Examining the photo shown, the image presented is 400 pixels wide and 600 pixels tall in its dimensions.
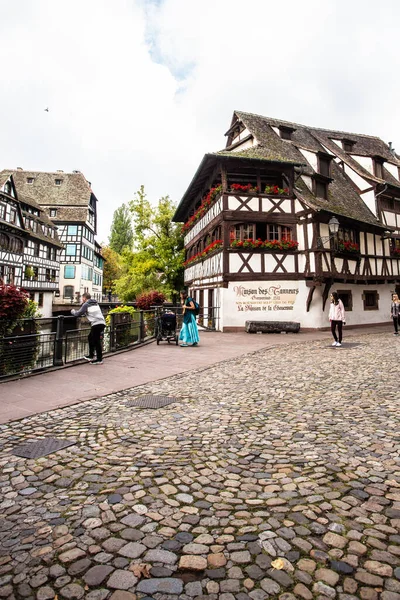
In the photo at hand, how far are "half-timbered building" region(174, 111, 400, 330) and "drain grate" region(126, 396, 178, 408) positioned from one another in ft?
43.6

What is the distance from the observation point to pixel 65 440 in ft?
13.3

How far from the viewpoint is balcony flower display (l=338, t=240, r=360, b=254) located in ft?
64.7

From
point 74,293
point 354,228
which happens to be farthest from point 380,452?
point 74,293

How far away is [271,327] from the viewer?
18.4m

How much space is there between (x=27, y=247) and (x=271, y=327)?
27.6 meters

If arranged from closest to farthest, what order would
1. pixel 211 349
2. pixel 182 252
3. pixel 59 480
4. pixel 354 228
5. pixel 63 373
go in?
1. pixel 59 480
2. pixel 63 373
3. pixel 211 349
4. pixel 354 228
5. pixel 182 252

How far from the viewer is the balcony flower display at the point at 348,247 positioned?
19.7m

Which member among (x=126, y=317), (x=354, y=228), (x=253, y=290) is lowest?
(x=126, y=317)

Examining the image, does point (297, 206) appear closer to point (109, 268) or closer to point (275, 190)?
point (275, 190)

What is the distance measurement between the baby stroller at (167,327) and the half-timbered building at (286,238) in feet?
18.7

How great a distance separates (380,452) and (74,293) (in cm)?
4574

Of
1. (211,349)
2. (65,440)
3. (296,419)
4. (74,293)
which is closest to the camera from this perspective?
(65,440)

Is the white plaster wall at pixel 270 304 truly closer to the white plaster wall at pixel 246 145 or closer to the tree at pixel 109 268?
the white plaster wall at pixel 246 145

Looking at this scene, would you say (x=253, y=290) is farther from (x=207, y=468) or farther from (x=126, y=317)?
(x=207, y=468)
